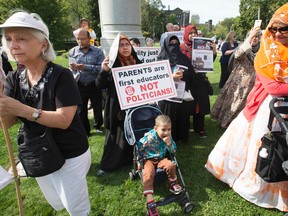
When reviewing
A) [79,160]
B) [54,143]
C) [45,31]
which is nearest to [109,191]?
[79,160]

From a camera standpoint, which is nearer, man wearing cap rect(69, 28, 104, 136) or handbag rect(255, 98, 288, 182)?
handbag rect(255, 98, 288, 182)

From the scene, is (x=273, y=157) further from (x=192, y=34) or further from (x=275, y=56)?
(x=192, y=34)

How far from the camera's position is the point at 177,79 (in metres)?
3.72

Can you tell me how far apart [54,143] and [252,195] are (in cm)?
234

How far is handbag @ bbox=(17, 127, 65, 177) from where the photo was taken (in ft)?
5.73

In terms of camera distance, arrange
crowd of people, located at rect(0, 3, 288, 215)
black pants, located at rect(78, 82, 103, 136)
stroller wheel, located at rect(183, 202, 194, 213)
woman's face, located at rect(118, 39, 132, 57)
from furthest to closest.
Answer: black pants, located at rect(78, 82, 103, 136), woman's face, located at rect(118, 39, 132, 57), stroller wheel, located at rect(183, 202, 194, 213), crowd of people, located at rect(0, 3, 288, 215)

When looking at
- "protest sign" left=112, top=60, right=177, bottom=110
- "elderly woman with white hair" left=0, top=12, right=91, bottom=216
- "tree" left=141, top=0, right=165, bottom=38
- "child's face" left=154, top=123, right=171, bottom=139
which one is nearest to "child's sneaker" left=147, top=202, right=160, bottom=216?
"child's face" left=154, top=123, right=171, bottom=139

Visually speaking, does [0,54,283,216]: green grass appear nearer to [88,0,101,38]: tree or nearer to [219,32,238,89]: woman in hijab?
[219,32,238,89]: woman in hijab

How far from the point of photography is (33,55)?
65.4 inches

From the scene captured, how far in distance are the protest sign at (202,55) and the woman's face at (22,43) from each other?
3.14 metres

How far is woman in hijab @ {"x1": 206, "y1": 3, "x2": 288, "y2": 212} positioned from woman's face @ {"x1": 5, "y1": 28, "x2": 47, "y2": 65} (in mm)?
2206

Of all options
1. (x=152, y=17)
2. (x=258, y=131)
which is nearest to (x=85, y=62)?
(x=258, y=131)

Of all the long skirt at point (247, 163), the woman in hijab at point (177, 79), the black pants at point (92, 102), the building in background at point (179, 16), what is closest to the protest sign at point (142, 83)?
the woman in hijab at point (177, 79)

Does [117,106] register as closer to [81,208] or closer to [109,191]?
[109,191]
